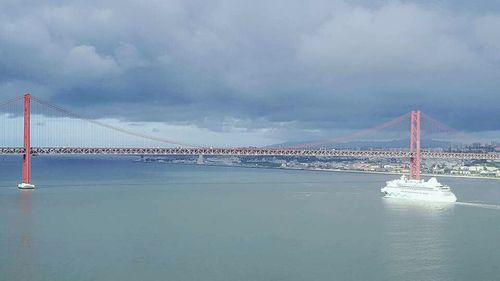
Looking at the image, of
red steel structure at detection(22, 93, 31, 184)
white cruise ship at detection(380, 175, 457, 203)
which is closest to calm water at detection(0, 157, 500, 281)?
white cruise ship at detection(380, 175, 457, 203)

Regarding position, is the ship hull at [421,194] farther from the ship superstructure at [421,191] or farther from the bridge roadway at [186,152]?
the bridge roadway at [186,152]

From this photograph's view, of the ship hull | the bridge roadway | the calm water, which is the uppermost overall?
the bridge roadway

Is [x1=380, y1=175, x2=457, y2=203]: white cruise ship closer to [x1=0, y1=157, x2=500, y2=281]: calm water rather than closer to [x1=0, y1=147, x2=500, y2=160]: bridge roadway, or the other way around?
[x1=0, y1=157, x2=500, y2=281]: calm water

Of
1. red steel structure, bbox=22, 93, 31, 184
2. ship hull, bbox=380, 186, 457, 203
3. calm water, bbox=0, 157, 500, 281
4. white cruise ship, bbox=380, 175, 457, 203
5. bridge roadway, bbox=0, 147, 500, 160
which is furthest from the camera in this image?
bridge roadway, bbox=0, 147, 500, 160

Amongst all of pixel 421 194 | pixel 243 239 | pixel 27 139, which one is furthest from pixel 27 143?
pixel 421 194

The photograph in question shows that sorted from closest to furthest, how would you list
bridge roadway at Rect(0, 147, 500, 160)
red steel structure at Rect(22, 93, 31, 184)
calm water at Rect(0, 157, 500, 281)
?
calm water at Rect(0, 157, 500, 281)
red steel structure at Rect(22, 93, 31, 184)
bridge roadway at Rect(0, 147, 500, 160)

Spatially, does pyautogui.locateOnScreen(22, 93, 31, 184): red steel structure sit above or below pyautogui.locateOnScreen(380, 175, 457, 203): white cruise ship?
above

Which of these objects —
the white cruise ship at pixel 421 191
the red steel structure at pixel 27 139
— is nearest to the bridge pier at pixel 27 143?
the red steel structure at pixel 27 139
